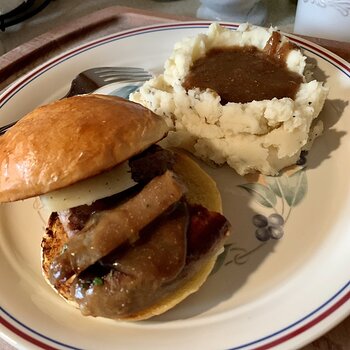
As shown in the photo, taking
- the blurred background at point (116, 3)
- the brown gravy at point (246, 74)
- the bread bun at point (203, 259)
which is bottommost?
the bread bun at point (203, 259)

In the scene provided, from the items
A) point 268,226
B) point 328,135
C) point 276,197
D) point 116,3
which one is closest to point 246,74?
point 328,135

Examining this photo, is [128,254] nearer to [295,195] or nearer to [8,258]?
[8,258]

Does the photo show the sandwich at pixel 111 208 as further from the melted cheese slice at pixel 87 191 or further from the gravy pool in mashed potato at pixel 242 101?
the gravy pool in mashed potato at pixel 242 101

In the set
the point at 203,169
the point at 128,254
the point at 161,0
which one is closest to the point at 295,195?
the point at 203,169

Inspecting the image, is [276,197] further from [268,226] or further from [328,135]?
[328,135]

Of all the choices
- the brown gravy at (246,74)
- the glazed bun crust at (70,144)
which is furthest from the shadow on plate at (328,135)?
the glazed bun crust at (70,144)

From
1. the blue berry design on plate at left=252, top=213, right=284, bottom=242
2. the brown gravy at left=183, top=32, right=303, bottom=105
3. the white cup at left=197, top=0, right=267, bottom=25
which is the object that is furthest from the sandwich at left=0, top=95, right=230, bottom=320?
the white cup at left=197, top=0, right=267, bottom=25
